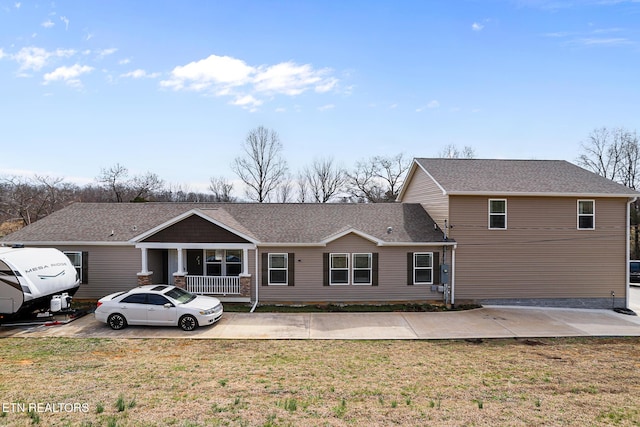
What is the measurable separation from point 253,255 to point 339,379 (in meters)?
9.31

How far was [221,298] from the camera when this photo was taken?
1731cm

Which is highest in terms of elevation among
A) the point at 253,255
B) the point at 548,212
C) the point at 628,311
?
the point at 548,212

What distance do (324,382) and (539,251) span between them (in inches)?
533

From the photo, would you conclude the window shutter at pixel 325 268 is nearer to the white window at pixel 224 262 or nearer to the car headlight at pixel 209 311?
the white window at pixel 224 262

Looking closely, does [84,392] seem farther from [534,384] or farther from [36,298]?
[534,384]

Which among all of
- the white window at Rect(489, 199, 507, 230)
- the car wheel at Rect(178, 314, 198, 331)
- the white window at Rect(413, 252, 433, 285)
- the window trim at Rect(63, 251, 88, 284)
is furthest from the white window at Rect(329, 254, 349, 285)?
the window trim at Rect(63, 251, 88, 284)

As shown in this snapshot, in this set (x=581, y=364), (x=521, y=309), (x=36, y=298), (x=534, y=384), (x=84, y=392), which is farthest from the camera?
(x=521, y=309)

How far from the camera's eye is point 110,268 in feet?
58.4

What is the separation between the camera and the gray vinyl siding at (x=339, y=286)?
17484 mm

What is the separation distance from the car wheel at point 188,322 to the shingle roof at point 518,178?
11722mm

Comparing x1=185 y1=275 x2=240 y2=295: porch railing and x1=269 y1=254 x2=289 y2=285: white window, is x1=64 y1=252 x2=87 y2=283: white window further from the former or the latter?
x1=269 y1=254 x2=289 y2=285: white window

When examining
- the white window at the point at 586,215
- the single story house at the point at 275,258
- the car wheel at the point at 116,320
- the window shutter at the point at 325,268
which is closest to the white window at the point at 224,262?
the single story house at the point at 275,258

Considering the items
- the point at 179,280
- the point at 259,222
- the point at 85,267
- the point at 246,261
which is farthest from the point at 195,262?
the point at 85,267

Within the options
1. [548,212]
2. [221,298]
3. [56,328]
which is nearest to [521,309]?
[548,212]
